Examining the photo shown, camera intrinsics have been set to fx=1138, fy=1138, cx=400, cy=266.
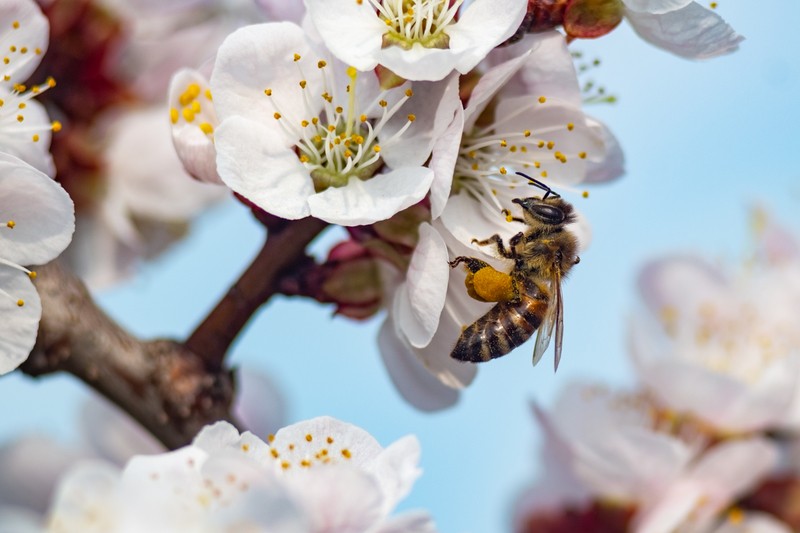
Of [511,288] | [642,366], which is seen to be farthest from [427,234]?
[642,366]

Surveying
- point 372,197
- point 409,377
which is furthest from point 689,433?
point 372,197

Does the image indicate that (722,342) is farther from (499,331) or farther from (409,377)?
(499,331)

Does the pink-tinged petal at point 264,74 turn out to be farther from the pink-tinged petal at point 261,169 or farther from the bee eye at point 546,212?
the bee eye at point 546,212

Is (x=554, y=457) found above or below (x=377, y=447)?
below

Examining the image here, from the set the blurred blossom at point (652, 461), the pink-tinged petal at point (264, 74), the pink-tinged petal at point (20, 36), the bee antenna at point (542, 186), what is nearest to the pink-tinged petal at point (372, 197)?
the pink-tinged petal at point (264, 74)

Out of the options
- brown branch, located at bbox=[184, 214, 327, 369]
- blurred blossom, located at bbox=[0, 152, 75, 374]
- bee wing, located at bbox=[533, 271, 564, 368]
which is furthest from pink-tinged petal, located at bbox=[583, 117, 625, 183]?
blurred blossom, located at bbox=[0, 152, 75, 374]

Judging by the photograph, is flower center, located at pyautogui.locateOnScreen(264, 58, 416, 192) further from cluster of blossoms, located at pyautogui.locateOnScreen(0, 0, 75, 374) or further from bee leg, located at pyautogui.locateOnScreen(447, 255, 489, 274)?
cluster of blossoms, located at pyautogui.locateOnScreen(0, 0, 75, 374)

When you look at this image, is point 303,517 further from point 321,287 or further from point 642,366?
point 642,366

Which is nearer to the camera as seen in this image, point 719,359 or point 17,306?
point 17,306
